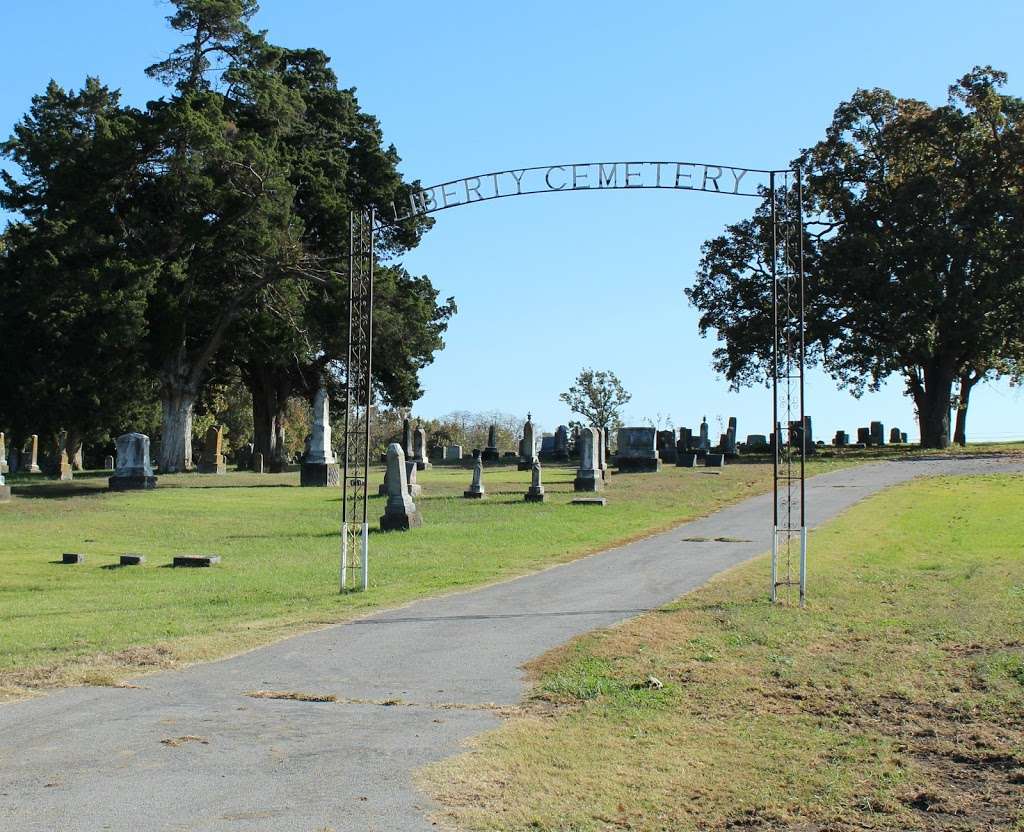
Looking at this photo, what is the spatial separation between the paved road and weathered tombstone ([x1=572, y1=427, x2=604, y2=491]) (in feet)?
63.9

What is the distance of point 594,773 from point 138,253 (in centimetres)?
3802

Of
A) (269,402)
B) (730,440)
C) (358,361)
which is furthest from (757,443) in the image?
(358,361)

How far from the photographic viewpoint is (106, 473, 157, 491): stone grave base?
3528 centimetres

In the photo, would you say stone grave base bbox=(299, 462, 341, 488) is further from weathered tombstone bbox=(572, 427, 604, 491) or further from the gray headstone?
weathered tombstone bbox=(572, 427, 604, 491)

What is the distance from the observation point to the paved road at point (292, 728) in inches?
257

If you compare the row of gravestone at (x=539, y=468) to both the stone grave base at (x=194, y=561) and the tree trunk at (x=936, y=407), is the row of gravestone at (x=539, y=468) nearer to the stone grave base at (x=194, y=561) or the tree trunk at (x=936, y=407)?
the stone grave base at (x=194, y=561)

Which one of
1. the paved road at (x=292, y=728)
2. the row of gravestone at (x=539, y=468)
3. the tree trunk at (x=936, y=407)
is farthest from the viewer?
the tree trunk at (x=936, y=407)

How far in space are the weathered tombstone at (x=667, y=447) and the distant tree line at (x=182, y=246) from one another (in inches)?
423

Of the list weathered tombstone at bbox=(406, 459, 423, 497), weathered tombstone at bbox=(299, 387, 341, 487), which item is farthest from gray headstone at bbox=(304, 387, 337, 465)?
weathered tombstone at bbox=(406, 459, 423, 497)

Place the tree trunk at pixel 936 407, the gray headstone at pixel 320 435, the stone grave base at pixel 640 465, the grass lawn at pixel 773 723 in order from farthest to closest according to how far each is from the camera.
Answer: the tree trunk at pixel 936 407, the stone grave base at pixel 640 465, the gray headstone at pixel 320 435, the grass lawn at pixel 773 723

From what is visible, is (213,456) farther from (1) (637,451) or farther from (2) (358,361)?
(2) (358,361)

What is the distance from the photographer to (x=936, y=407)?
53781 millimetres

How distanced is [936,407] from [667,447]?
487 inches

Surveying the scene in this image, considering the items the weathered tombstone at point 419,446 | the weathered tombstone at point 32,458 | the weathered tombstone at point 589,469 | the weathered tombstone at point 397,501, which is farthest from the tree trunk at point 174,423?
the weathered tombstone at point 397,501
